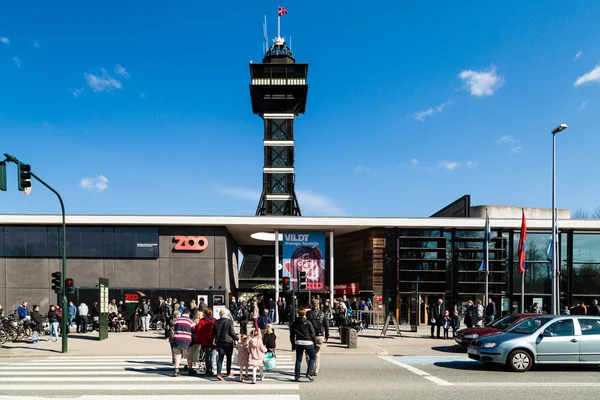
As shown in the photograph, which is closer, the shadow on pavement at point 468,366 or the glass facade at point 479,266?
the shadow on pavement at point 468,366

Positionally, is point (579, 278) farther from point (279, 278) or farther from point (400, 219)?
point (279, 278)

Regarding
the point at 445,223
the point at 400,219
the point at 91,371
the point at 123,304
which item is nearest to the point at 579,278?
the point at 445,223

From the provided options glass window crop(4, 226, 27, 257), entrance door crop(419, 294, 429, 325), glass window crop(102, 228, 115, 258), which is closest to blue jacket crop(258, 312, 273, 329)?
glass window crop(102, 228, 115, 258)

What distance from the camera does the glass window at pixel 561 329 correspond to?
12.7 metres

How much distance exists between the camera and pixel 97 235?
31391 millimetres

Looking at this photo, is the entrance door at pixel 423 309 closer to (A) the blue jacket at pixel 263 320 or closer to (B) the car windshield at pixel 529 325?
(A) the blue jacket at pixel 263 320

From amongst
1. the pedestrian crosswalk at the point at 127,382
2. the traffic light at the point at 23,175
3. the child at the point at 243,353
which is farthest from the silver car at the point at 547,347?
the traffic light at the point at 23,175

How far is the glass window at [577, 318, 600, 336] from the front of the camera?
41.7ft

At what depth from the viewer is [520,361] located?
12.5 meters

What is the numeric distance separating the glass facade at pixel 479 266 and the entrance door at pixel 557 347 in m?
19.8

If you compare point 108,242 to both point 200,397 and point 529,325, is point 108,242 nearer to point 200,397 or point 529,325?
point 200,397

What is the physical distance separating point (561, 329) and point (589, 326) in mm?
760

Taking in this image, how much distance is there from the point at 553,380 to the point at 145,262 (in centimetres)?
2542

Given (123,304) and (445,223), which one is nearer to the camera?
(123,304)
